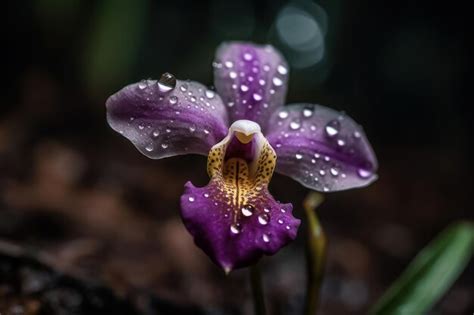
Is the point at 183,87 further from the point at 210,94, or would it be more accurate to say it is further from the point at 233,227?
the point at 233,227

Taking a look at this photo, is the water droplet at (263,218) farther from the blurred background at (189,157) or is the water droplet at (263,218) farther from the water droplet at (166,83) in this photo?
the blurred background at (189,157)

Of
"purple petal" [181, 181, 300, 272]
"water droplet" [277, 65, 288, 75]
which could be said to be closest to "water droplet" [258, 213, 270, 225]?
"purple petal" [181, 181, 300, 272]

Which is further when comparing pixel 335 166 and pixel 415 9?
pixel 415 9

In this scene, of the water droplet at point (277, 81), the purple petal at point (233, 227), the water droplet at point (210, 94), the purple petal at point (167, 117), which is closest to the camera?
the purple petal at point (233, 227)

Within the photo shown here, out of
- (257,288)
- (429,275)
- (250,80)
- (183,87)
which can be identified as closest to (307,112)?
(250,80)

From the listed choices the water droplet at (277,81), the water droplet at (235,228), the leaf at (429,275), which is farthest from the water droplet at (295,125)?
the leaf at (429,275)

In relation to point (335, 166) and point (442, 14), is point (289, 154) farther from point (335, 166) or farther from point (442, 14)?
point (442, 14)

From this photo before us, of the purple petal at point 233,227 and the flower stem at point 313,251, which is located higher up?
the purple petal at point 233,227

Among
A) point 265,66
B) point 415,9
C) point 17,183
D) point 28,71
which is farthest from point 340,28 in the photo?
point 265,66
